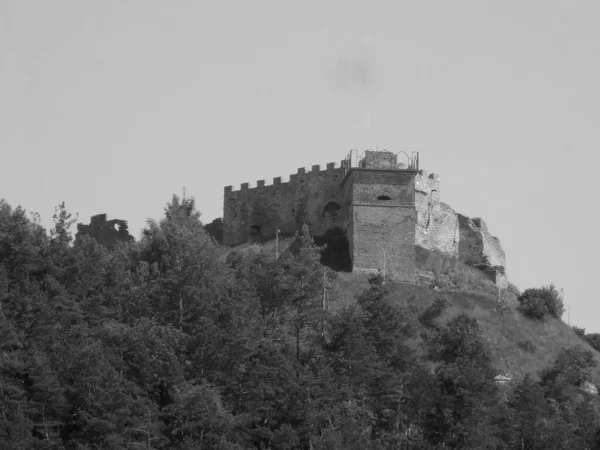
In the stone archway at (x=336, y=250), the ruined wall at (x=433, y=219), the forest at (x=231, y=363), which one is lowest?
the forest at (x=231, y=363)

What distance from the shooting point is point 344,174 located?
7750 cm

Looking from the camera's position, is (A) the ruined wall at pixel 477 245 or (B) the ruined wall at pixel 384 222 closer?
(B) the ruined wall at pixel 384 222

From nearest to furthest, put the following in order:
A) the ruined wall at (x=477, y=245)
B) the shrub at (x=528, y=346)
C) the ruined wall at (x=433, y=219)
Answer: the shrub at (x=528, y=346), the ruined wall at (x=433, y=219), the ruined wall at (x=477, y=245)

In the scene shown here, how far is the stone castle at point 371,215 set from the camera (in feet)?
239

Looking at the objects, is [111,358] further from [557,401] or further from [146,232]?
[557,401]

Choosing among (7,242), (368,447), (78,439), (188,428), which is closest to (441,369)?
(368,447)

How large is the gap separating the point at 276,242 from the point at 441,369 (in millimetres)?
18265

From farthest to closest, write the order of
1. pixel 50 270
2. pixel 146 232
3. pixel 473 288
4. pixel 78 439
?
1. pixel 473 288
2. pixel 146 232
3. pixel 50 270
4. pixel 78 439

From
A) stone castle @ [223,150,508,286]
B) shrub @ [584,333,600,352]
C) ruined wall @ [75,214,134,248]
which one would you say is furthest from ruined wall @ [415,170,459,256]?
ruined wall @ [75,214,134,248]

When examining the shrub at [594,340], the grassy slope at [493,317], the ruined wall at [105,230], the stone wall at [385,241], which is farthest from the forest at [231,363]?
the ruined wall at [105,230]

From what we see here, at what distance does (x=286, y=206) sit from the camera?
79.4 metres

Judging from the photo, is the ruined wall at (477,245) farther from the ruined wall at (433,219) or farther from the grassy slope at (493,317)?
the grassy slope at (493,317)

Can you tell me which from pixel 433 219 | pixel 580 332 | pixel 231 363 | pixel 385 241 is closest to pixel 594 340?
pixel 580 332

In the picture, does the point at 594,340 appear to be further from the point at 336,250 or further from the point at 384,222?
the point at 336,250
